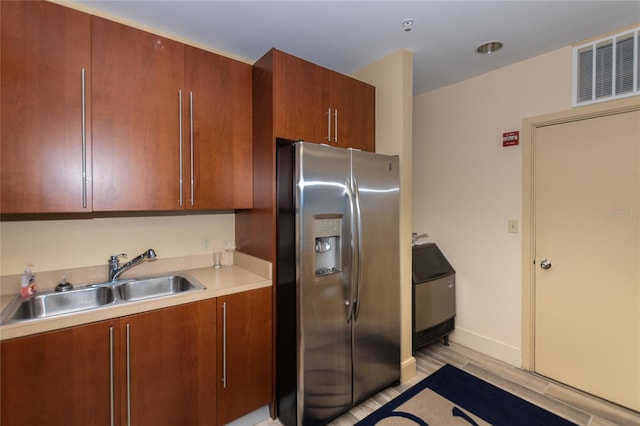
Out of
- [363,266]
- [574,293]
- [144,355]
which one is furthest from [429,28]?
[144,355]

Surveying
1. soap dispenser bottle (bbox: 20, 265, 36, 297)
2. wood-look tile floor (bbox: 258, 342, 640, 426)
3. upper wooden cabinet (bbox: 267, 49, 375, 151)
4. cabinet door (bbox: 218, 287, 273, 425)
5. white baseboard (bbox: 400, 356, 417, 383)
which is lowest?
wood-look tile floor (bbox: 258, 342, 640, 426)

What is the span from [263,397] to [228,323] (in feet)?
1.94

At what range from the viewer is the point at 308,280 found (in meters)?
1.79

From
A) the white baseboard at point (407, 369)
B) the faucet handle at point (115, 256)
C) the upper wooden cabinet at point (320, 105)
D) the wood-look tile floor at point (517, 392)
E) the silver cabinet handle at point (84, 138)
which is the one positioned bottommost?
the wood-look tile floor at point (517, 392)

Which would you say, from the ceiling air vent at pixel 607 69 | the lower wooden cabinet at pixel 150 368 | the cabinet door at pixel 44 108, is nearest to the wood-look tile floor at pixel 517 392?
the lower wooden cabinet at pixel 150 368

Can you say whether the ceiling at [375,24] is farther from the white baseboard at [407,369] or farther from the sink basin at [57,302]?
the white baseboard at [407,369]

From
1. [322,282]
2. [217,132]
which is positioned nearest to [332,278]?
[322,282]

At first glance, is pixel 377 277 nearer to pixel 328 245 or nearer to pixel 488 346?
pixel 328 245

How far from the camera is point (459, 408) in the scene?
6.67ft

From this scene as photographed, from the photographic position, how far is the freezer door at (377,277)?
79.5 inches

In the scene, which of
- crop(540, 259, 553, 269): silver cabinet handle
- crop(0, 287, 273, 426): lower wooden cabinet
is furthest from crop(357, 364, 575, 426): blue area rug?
crop(540, 259, 553, 269): silver cabinet handle

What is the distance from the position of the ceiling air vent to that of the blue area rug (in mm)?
2222

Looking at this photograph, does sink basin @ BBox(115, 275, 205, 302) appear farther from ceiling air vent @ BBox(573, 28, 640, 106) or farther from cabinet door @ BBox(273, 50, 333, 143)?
ceiling air vent @ BBox(573, 28, 640, 106)

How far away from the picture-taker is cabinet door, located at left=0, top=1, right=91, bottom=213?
140 centimetres
